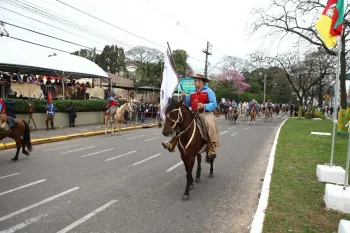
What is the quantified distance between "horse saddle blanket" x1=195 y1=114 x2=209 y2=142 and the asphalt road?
115 centimetres

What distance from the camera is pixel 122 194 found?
5.70m

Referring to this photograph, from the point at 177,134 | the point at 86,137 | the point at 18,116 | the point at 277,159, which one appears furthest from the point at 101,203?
the point at 18,116

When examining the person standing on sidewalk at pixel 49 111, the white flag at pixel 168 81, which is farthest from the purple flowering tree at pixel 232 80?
the white flag at pixel 168 81

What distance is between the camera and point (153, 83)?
1503 inches

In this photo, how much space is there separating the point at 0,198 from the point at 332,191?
603 centimetres

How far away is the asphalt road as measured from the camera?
4.36 m

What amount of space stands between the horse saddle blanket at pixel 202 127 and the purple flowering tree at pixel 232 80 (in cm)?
5500

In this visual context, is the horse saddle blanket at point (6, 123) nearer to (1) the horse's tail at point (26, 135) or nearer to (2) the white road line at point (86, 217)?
(1) the horse's tail at point (26, 135)

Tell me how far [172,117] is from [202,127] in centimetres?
97

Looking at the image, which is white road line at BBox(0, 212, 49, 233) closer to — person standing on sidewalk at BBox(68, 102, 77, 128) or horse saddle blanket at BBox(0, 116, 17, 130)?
horse saddle blanket at BBox(0, 116, 17, 130)

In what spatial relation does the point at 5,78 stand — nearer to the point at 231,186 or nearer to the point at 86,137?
the point at 86,137

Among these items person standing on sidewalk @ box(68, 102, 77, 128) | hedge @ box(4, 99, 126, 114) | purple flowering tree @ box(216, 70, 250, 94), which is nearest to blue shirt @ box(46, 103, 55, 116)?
hedge @ box(4, 99, 126, 114)

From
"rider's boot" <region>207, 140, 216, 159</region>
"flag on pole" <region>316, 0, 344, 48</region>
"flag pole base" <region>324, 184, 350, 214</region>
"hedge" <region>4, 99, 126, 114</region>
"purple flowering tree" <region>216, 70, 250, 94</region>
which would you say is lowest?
"flag pole base" <region>324, 184, 350, 214</region>

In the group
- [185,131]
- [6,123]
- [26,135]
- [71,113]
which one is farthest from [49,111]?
[185,131]
